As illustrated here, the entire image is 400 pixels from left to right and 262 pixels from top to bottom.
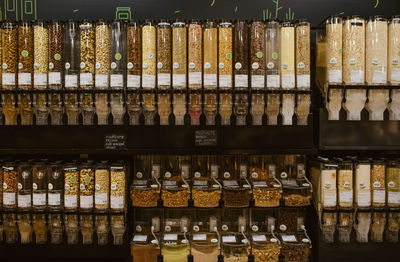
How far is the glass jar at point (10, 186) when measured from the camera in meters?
1.88

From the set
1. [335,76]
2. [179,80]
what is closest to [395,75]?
[335,76]

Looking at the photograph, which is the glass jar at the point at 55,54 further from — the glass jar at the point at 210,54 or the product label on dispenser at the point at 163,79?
the glass jar at the point at 210,54

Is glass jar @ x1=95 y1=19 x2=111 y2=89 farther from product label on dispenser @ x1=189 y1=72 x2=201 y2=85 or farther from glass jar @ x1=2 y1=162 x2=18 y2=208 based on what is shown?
glass jar @ x1=2 y1=162 x2=18 y2=208

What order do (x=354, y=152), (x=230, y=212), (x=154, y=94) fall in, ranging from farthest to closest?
(x=354, y=152)
(x=230, y=212)
(x=154, y=94)

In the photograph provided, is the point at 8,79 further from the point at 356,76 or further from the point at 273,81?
the point at 356,76

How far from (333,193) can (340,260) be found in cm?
38

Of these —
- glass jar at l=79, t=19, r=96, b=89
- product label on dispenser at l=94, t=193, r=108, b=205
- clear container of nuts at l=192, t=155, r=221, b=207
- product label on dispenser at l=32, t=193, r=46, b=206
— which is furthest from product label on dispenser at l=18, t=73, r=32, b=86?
clear container of nuts at l=192, t=155, r=221, b=207

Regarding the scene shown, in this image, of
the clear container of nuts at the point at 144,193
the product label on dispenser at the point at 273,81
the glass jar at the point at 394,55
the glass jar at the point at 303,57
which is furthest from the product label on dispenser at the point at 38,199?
the glass jar at the point at 394,55

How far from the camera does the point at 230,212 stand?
6.77ft

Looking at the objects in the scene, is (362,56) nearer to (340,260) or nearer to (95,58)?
(340,260)

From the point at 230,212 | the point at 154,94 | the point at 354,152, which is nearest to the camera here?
the point at 154,94

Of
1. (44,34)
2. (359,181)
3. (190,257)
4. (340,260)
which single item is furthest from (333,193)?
(44,34)

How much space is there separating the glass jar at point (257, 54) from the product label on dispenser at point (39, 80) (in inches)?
42.8

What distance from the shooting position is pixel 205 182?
1.95m
